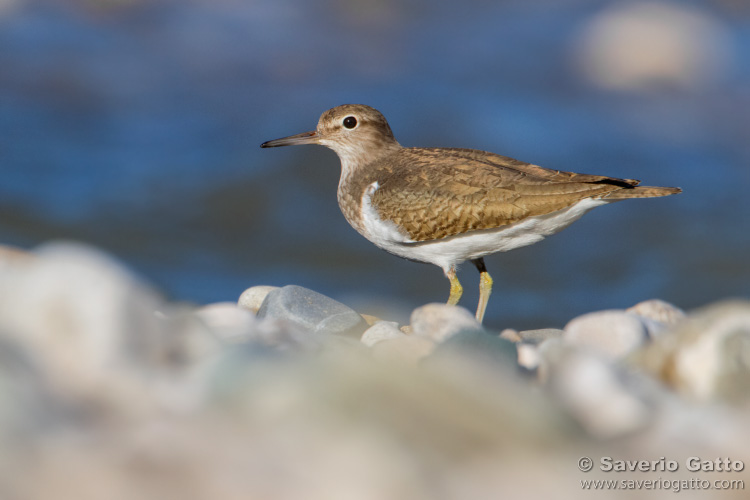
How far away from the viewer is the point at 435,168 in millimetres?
7008

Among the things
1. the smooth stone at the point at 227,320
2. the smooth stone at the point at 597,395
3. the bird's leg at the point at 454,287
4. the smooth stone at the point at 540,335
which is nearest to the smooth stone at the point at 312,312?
the smooth stone at the point at 227,320

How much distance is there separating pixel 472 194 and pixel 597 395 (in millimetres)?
3197

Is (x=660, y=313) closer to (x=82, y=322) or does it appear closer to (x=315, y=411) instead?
(x=315, y=411)

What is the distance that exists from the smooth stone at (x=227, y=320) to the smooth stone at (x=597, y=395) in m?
1.84

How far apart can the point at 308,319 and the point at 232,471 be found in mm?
2727

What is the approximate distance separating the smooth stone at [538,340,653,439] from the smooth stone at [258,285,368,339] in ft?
6.96

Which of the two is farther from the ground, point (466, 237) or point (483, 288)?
point (466, 237)

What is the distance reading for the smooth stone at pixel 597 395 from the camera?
3.61 m

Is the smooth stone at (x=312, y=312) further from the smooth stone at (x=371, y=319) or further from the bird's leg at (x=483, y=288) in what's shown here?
the bird's leg at (x=483, y=288)

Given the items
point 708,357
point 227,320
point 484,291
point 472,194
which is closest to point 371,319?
point 472,194

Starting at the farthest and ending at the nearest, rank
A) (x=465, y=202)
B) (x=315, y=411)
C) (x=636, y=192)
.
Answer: (x=465, y=202)
(x=636, y=192)
(x=315, y=411)

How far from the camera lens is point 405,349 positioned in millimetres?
4469

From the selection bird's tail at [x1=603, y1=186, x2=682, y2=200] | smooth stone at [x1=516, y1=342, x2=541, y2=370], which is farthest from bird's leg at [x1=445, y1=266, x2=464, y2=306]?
smooth stone at [x1=516, y1=342, x2=541, y2=370]

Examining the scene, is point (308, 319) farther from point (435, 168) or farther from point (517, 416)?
point (517, 416)
